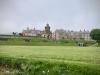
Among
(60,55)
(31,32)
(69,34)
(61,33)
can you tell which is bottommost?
(60,55)

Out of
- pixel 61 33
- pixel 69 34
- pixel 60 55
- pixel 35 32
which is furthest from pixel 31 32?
pixel 60 55

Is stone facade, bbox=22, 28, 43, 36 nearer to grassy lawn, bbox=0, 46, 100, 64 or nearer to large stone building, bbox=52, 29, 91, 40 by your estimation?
large stone building, bbox=52, 29, 91, 40

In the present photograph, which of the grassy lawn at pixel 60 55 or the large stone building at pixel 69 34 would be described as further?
the large stone building at pixel 69 34

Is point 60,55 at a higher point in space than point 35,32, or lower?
lower

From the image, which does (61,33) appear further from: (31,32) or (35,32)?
(31,32)

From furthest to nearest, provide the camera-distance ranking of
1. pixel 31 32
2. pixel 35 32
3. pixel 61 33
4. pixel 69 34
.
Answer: pixel 69 34 → pixel 61 33 → pixel 35 32 → pixel 31 32

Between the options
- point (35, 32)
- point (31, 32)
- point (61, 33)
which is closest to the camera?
point (31, 32)

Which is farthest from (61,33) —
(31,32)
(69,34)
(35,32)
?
(31,32)

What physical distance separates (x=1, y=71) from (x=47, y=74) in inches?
129

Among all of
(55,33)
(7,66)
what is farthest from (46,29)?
(7,66)

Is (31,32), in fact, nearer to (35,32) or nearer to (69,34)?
(35,32)

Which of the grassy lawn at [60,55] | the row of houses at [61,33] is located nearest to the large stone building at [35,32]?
the row of houses at [61,33]

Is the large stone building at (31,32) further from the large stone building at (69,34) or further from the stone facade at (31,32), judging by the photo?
the large stone building at (69,34)

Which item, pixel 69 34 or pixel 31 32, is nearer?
pixel 31 32
